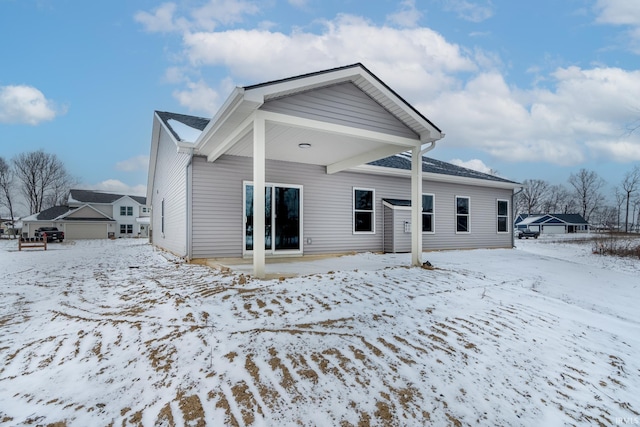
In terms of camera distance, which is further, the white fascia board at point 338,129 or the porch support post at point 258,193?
the white fascia board at point 338,129

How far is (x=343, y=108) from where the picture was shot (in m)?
5.91

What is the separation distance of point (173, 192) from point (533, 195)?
216ft

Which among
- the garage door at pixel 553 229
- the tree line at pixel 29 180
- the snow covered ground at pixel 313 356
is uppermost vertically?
the tree line at pixel 29 180

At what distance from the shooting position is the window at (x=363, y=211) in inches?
387

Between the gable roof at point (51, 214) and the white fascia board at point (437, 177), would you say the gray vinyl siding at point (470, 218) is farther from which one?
the gable roof at point (51, 214)

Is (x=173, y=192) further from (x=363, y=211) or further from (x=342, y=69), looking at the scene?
(x=342, y=69)

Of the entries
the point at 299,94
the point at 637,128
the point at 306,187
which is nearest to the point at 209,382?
the point at 299,94

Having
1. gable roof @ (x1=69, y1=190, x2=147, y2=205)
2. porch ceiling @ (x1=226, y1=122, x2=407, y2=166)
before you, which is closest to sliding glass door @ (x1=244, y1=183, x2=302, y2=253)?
porch ceiling @ (x1=226, y1=122, x2=407, y2=166)

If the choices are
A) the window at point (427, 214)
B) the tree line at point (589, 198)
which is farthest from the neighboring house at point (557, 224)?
the window at point (427, 214)

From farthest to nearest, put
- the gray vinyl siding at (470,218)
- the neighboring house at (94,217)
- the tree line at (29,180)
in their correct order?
the tree line at (29,180)
the neighboring house at (94,217)
the gray vinyl siding at (470,218)

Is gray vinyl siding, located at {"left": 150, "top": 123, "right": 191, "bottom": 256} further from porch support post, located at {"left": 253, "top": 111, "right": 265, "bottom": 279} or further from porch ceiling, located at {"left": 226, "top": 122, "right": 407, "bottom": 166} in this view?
porch support post, located at {"left": 253, "top": 111, "right": 265, "bottom": 279}

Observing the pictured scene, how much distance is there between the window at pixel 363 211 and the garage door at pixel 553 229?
48.8 metres

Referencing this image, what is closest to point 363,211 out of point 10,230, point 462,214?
point 462,214

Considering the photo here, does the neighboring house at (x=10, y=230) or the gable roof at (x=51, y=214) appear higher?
the gable roof at (x=51, y=214)
